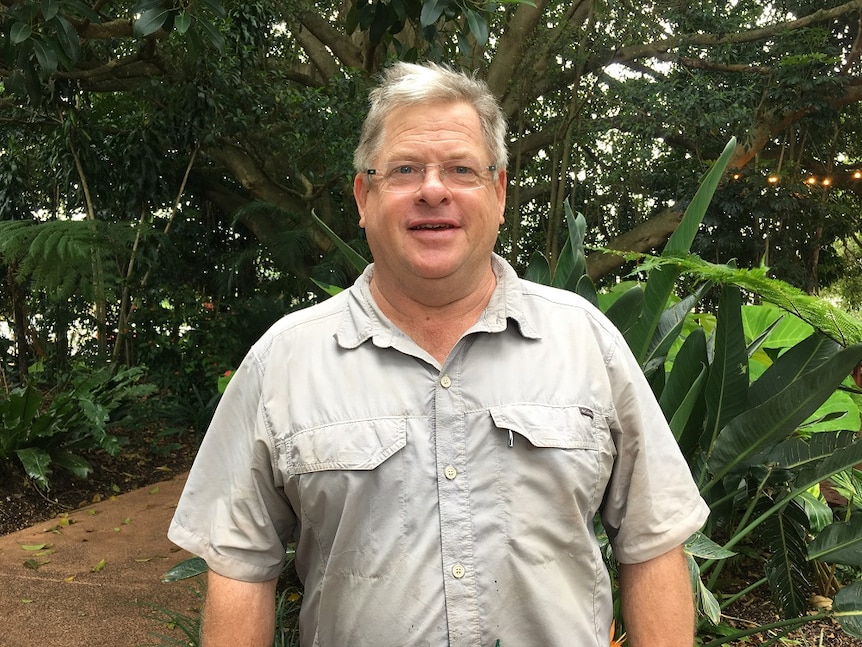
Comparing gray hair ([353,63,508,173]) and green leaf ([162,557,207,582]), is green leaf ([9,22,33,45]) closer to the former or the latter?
green leaf ([162,557,207,582])

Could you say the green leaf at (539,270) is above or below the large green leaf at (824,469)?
above

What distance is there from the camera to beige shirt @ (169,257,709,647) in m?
1.37

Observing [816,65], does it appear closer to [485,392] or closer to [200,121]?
[200,121]

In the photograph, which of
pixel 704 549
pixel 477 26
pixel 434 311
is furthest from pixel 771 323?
pixel 434 311

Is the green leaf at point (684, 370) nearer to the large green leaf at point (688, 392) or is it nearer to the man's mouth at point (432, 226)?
the large green leaf at point (688, 392)

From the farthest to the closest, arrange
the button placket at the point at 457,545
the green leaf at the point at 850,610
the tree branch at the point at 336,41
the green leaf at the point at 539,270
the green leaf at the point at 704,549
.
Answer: the tree branch at the point at 336,41
the green leaf at the point at 539,270
the green leaf at the point at 850,610
the green leaf at the point at 704,549
the button placket at the point at 457,545

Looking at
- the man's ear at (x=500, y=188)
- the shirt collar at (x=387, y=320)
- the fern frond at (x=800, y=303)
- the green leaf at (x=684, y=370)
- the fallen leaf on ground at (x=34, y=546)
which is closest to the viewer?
the shirt collar at (x=387, y=320)

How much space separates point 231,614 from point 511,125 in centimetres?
765

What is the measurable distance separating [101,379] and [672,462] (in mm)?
4838

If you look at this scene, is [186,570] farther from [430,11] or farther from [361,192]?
[430,11]

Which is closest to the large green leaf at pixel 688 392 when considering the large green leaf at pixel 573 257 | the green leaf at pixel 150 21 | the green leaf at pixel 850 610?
the large green leaf at pixel 573 257

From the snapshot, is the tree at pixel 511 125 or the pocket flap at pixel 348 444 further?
the tree at pixel 511 125

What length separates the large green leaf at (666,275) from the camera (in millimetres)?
2518

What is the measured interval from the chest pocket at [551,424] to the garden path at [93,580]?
1.95m
